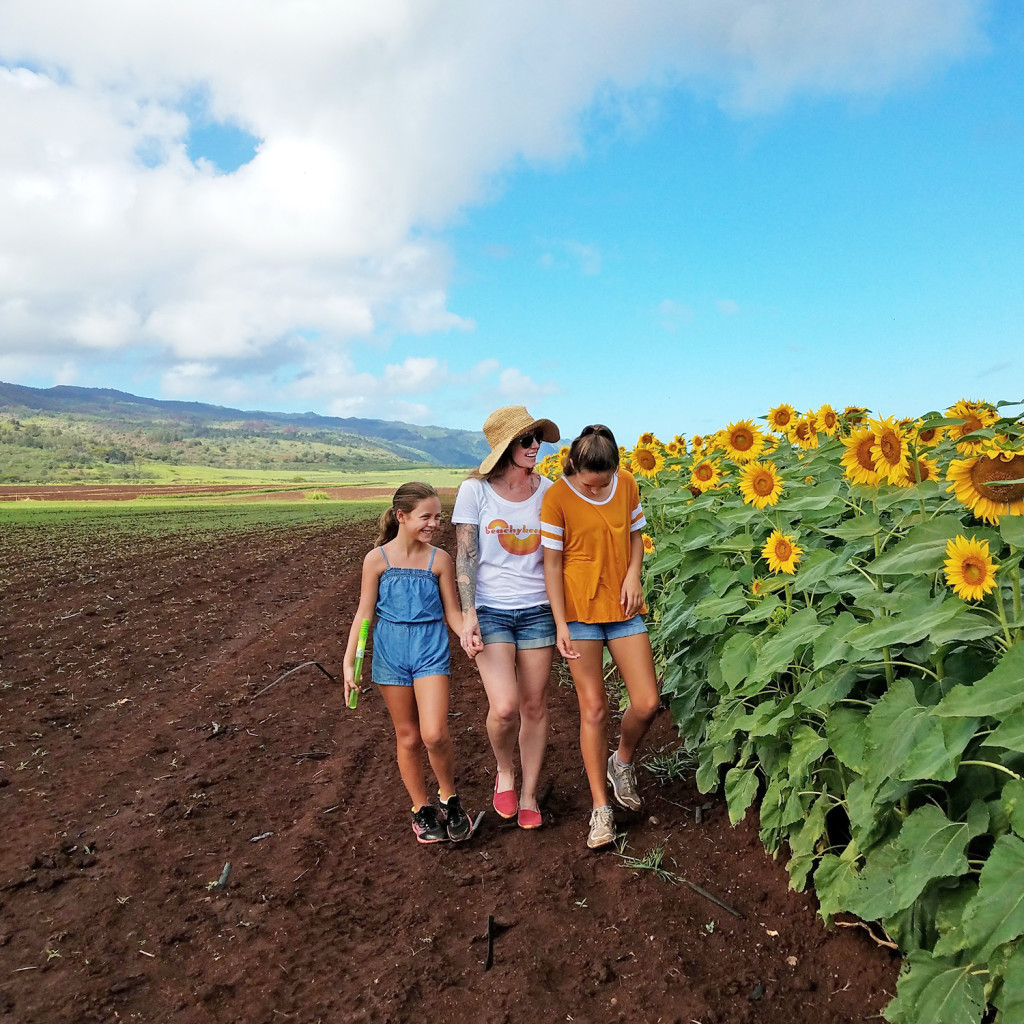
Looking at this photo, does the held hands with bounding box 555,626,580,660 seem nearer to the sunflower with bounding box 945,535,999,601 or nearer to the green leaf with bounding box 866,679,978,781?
the green leaf with bounding box 866,679,978,781

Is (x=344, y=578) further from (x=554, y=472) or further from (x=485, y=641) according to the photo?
(x=485, y=641)

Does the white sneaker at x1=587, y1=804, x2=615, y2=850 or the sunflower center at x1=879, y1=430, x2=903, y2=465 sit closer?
the sunflower center at x1=879, y1=430, x2=903, y2=465

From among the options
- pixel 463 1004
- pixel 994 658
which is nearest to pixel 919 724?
pixel 994 658

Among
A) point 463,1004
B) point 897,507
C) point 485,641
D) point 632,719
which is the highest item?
point 897,507

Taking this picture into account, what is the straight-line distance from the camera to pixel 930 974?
2.47 m

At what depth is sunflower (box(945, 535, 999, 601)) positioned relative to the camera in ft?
7.52

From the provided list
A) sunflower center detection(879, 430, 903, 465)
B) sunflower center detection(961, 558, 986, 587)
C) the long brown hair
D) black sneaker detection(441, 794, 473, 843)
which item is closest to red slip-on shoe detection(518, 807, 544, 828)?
black sneaker detection(441, 794, 473, 843)

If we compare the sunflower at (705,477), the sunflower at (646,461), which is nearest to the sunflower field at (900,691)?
the sunflower at (705,477)

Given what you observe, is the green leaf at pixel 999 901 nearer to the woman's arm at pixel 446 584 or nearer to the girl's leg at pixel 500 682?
the girl's leg at pixel 500 682

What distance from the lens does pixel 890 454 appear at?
117 inches

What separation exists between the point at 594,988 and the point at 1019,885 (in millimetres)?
1574

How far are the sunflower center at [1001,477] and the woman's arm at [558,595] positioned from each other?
1.87 m

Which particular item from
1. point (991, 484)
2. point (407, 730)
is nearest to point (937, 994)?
point (991, 484)

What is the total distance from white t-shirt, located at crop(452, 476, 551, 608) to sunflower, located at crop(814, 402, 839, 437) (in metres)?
2.65
